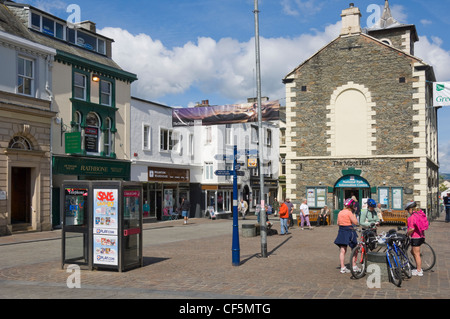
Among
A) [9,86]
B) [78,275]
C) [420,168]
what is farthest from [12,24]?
[420,168]

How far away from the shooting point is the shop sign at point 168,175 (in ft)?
106

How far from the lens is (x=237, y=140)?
4191 cm

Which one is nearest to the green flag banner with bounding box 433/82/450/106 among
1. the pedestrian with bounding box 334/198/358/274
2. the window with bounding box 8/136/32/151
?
the pedestrian with bounding box 334/198/358/274

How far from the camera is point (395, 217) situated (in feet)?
82.5

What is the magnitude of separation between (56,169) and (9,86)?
471 cm

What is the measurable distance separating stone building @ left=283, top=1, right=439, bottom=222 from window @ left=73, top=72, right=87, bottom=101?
458 inches

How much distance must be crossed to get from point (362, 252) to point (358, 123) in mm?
17272

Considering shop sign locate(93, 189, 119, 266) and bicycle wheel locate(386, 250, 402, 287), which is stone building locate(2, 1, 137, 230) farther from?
bicycle wheel locate(386, 250, 402, 287)

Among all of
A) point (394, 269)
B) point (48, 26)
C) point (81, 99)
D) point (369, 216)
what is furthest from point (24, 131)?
point (394, 269)

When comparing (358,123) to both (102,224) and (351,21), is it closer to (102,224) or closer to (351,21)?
(351,21)

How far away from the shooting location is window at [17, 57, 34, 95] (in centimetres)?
2249

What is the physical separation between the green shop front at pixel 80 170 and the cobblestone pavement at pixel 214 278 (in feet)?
27.7

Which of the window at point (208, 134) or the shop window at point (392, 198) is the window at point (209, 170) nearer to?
the window at point (208, 134)
